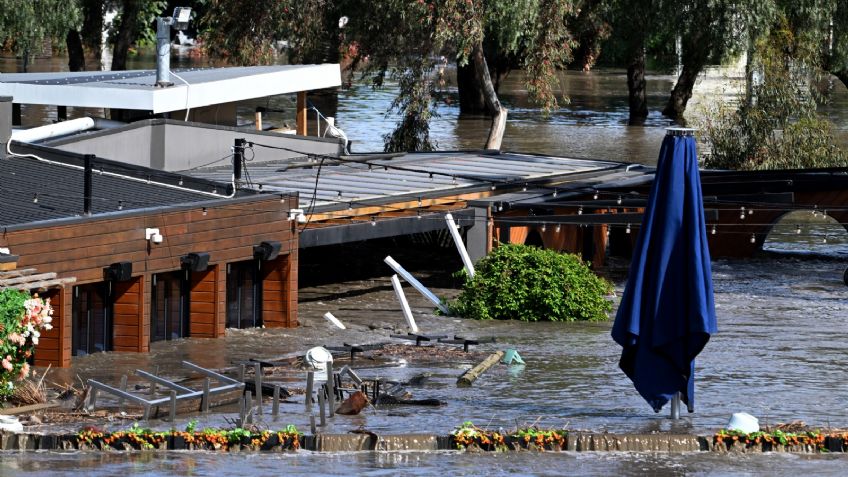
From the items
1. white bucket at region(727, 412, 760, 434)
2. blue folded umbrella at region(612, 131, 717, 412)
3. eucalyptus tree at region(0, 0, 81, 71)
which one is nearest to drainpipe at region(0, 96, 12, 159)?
blue folded umbrella at region(612, 131, 717, 412)

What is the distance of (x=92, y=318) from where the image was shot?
77.4 feet

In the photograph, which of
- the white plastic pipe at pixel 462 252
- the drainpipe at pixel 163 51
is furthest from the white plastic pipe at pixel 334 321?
the drainpipe at pixel 163 51

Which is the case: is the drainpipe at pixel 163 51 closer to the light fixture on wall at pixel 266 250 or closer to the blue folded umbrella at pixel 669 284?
the light fixture on wall at pixel 266 250

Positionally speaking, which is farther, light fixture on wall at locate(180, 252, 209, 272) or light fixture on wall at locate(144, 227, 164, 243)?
light fixture on wall at locate(180, 252, 209, 272)

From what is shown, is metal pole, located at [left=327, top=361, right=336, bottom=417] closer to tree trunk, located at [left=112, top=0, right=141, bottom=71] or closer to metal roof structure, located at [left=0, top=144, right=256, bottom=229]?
metal roof structure, located at [left=0, top=144, right=256, bottom=229]

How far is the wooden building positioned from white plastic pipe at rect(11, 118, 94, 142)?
157 centimetres

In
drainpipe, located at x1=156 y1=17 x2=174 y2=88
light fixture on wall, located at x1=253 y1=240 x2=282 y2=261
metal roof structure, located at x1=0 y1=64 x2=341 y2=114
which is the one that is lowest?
light fixture on wall, located at x1=253 y1=240 x2=282 y2=261

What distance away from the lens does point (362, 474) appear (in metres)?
15.0

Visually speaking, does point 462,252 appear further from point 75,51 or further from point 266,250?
point 75,51

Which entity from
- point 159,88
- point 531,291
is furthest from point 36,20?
point 531,291

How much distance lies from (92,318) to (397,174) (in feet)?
37.8

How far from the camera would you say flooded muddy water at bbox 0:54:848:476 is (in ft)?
50.9

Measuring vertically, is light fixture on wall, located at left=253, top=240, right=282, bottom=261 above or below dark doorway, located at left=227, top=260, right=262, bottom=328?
above

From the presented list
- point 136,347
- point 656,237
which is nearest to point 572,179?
point 136,347
